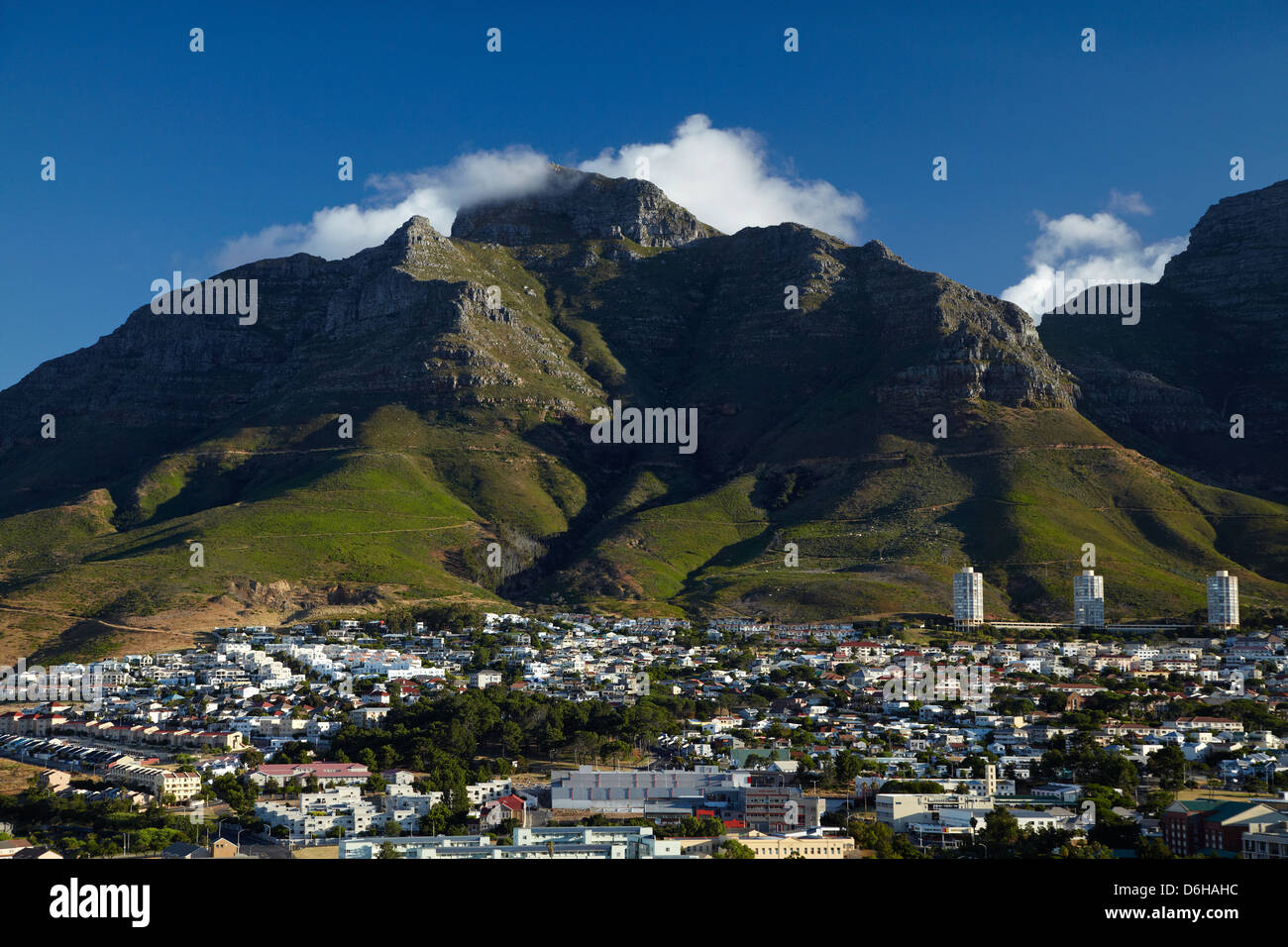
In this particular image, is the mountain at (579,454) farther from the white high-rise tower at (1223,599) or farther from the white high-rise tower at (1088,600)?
the white high-rise tower at (1223,599)

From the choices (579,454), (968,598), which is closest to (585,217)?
(579,454)

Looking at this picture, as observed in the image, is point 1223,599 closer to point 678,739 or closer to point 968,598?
point 968,598

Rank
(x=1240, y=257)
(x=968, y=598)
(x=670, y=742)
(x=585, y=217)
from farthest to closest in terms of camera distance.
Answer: (x=585, y=217), (x=1240, y=257), (x=968, y=598), (x=670, y=742)

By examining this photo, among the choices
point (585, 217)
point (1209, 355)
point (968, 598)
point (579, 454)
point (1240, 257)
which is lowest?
point (968, 598)

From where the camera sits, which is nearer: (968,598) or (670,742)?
(670,742)

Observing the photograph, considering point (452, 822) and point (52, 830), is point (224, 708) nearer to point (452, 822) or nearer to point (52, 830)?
point (52, 830)

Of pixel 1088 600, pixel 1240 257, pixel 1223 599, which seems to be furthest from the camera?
pixel 1240 257

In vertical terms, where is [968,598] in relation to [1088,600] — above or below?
above

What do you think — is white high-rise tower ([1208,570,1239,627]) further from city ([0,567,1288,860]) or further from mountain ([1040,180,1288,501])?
mountain ([1040,180,1288,501])
